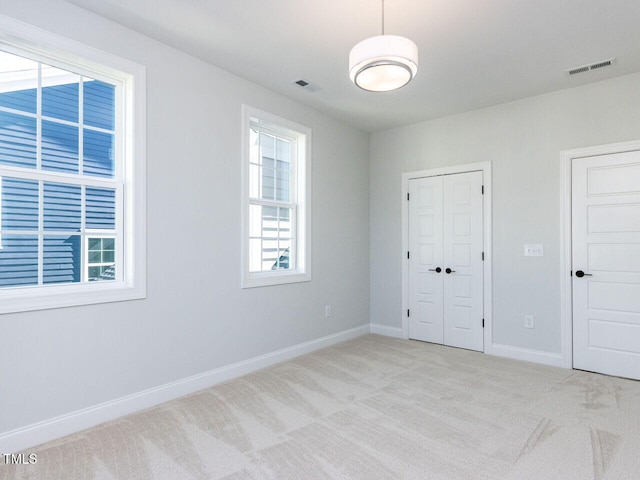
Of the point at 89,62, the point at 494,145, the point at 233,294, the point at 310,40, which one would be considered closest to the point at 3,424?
the point at 233,294

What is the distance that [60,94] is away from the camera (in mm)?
2484

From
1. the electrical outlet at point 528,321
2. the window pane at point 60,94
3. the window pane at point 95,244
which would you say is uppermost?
the window pane at point 60,94

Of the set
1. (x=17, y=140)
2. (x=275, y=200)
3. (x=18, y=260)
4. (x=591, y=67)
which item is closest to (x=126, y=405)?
Answer: (x=18, y=260)

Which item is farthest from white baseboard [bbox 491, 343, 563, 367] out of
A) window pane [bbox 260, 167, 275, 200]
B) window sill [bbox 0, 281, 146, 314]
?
window sill [bbox 0, 281, 146, 314]

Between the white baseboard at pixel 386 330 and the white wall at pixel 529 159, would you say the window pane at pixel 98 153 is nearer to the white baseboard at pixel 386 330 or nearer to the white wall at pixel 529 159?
the white wall at pixel 529 159

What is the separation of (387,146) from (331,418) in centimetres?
359

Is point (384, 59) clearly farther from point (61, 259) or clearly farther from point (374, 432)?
point (61, 259)

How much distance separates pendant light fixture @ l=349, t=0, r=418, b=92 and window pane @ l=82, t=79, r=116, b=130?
181 cm

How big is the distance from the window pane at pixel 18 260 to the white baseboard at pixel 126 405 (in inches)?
34.9

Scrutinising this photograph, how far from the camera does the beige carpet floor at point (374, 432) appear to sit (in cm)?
202

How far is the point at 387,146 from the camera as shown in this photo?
504 cm

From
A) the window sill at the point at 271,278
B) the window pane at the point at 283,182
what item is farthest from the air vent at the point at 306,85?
the window sill at the point at 271,278

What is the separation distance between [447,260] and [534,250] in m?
0.94

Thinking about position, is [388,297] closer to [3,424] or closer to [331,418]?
[331,418]
